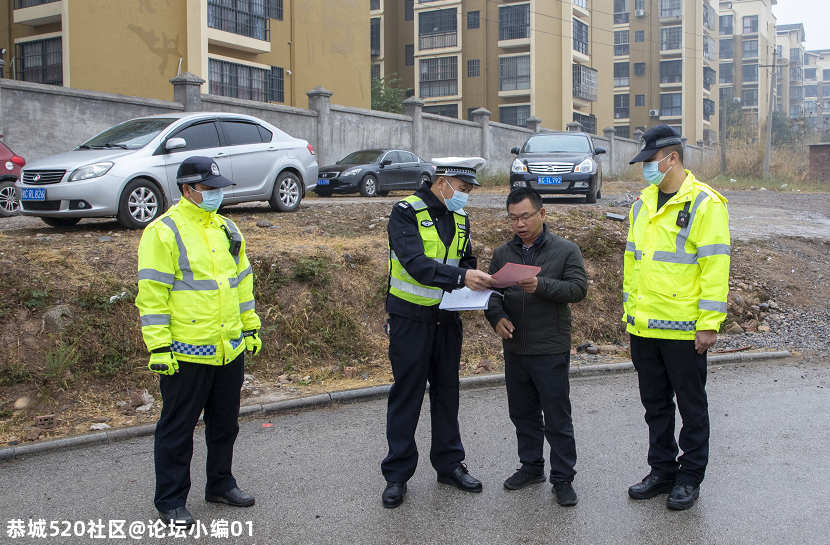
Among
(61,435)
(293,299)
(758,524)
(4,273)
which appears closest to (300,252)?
(293,299)

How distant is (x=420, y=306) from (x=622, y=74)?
6691 cm

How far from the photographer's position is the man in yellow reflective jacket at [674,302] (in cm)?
393

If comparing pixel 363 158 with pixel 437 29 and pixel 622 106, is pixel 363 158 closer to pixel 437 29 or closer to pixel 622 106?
pixel 437 29

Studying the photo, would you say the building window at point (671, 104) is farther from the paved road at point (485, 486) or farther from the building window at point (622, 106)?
the paved road at point (485, 486)

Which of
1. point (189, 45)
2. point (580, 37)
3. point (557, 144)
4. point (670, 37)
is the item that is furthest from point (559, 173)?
point (670, 37)

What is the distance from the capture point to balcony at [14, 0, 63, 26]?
70.7 ft

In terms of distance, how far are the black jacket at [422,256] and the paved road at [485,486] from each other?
110 centimetres

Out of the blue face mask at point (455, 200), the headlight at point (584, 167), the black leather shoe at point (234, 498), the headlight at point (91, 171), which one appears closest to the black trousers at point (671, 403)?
the blue face mask at point (455, 200)

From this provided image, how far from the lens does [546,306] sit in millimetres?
4230

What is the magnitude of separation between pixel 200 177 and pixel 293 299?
12.6ft

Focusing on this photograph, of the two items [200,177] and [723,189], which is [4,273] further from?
[723,189]

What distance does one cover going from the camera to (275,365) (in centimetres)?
703

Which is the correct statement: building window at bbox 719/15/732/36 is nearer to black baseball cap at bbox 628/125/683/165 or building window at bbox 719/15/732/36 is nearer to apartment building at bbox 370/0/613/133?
apartment building at bbox 370/0/613/133

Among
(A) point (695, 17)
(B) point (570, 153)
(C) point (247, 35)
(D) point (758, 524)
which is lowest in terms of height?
(D) point (758, 524)
